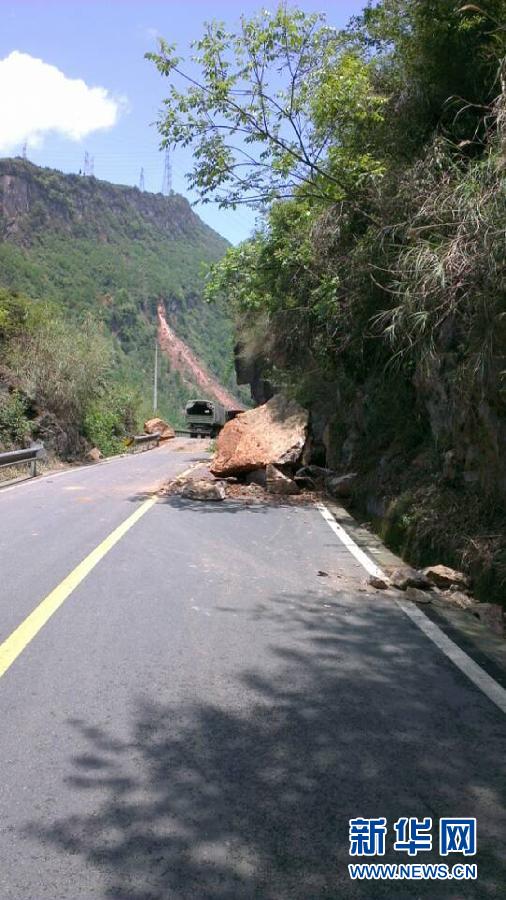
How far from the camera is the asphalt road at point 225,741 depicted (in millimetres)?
2875

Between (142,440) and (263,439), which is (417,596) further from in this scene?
(142,440)

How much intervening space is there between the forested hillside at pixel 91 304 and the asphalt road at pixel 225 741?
21.2 m

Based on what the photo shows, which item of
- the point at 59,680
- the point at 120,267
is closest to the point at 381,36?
the point at 59,680

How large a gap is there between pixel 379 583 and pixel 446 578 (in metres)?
0.74

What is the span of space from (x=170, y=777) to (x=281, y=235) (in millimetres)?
11717

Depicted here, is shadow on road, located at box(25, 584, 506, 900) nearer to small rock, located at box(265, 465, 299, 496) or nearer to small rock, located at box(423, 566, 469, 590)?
small rock, located at box(423, 566, 469, 590)

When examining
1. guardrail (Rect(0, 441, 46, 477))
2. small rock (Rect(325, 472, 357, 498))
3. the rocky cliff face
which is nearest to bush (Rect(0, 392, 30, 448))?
guardrail (Rect(0, 441, 46, 477))

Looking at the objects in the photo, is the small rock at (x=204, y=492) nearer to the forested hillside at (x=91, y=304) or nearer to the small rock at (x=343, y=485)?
the small rock at (x=343, y=485)

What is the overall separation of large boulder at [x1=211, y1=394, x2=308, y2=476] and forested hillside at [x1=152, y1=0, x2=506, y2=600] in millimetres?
1028

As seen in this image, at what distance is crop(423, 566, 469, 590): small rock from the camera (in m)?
7.61

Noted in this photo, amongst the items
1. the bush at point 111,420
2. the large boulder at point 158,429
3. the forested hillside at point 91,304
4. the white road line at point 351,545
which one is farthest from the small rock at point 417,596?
the large boulder at point 158,429

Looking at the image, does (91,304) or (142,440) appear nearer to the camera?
(142,440)

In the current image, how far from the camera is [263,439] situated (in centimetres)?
1641

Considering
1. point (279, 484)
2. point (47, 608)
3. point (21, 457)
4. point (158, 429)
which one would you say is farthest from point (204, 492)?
point (158, 429)
